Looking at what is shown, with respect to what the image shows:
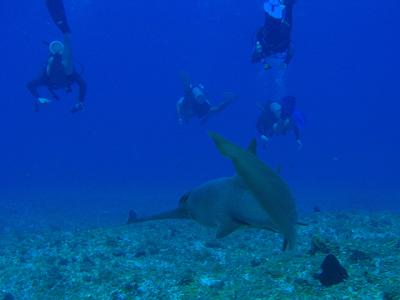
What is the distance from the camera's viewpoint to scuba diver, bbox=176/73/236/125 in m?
15.1

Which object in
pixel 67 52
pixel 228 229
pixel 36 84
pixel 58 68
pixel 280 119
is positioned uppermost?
pixel 36 84

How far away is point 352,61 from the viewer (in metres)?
133

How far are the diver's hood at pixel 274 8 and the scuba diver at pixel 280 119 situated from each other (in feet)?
13.1

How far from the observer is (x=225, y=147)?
2.10m

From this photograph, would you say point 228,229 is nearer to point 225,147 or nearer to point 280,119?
point 225,147

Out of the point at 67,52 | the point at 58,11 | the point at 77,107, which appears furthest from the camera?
the point at 77,107

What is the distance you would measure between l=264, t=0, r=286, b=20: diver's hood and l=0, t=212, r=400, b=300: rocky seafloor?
14.9 feet

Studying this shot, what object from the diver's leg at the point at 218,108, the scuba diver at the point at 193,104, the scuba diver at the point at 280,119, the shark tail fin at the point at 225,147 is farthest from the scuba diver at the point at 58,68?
the shark tail fin at the point at 225,147

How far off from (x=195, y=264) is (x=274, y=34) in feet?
16.8

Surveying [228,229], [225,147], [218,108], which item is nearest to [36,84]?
[218,108]

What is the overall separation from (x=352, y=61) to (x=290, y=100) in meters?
129

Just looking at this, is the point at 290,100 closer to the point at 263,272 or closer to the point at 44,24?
the point at 263,272

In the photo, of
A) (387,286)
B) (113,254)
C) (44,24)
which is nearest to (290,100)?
(113,254)

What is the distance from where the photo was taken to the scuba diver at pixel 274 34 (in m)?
9.44
